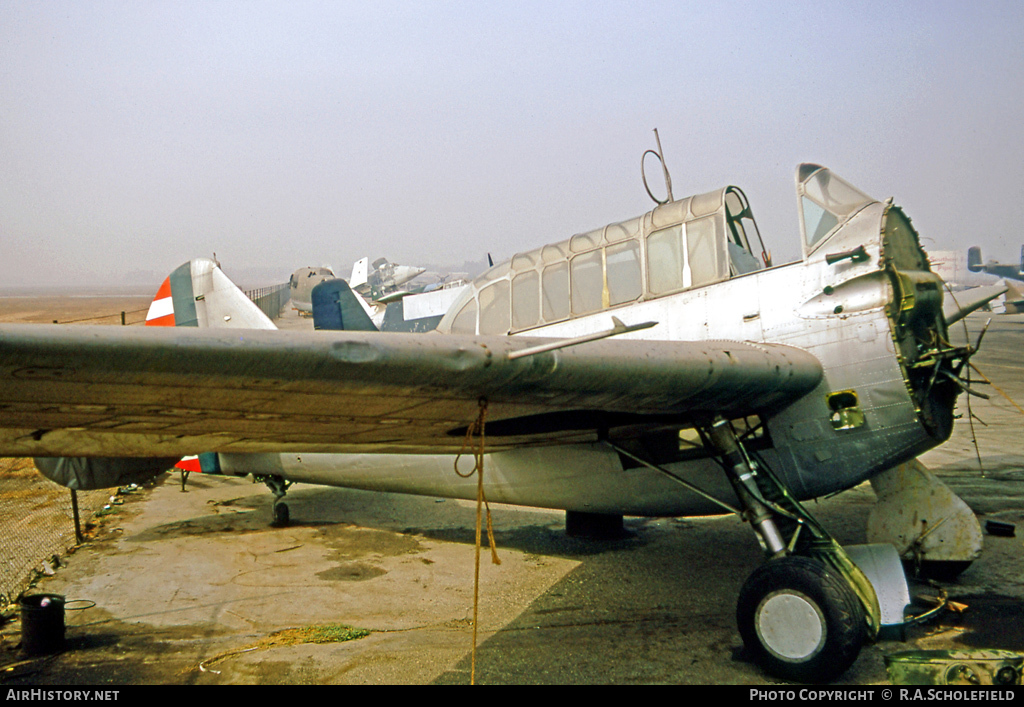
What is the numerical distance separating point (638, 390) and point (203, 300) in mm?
6716

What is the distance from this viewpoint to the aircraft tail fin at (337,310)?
9195 millimetres

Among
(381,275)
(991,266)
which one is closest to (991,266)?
(991,266)

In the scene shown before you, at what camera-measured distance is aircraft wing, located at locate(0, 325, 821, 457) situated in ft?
9.07

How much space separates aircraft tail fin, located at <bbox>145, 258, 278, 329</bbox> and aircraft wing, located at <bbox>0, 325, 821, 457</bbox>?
13.6 feet

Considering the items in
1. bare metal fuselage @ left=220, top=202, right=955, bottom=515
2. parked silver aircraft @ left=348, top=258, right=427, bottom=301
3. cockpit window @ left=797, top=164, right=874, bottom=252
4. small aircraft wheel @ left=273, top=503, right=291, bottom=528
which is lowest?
small aircraft wheel @ left=273, top=503, right=291, bottom=528

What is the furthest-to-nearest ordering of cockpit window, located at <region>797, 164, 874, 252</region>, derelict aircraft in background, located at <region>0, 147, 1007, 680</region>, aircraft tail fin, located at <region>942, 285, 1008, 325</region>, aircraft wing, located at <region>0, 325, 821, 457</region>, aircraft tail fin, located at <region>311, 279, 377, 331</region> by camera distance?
1. aircraft tail fin, located at <region>311, 279, 377, 331</region>
2. cockpit window, located at <region>797, 164, 874, 252</region>
3. aircraft tail fin, located at <region>942, 285, 1008, 325</region>
4. derelict aircraft in background, located at <region>0, 147, 1007, 680</region>
5. aircraft wing, located at <region>0, 325, 821, 457</region>

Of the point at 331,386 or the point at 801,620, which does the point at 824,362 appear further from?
the point at 331,386

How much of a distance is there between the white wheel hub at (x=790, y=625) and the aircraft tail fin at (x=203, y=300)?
6.45 m

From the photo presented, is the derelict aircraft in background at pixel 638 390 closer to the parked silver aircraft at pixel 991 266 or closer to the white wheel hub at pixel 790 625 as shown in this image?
the white wheel hub at pixel 790 625

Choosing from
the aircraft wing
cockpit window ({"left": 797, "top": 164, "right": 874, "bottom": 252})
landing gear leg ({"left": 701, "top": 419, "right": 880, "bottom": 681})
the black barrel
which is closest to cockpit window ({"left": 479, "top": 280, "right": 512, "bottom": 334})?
the aircraft wing

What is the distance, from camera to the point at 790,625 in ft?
15.2

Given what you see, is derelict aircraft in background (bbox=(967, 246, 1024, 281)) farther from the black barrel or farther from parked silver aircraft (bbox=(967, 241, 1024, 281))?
the black barrel

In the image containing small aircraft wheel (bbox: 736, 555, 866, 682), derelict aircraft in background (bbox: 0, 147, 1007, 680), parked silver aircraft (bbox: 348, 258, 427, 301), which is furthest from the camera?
parked silver aircraft (bbox: 348, 258, 427, 301)
